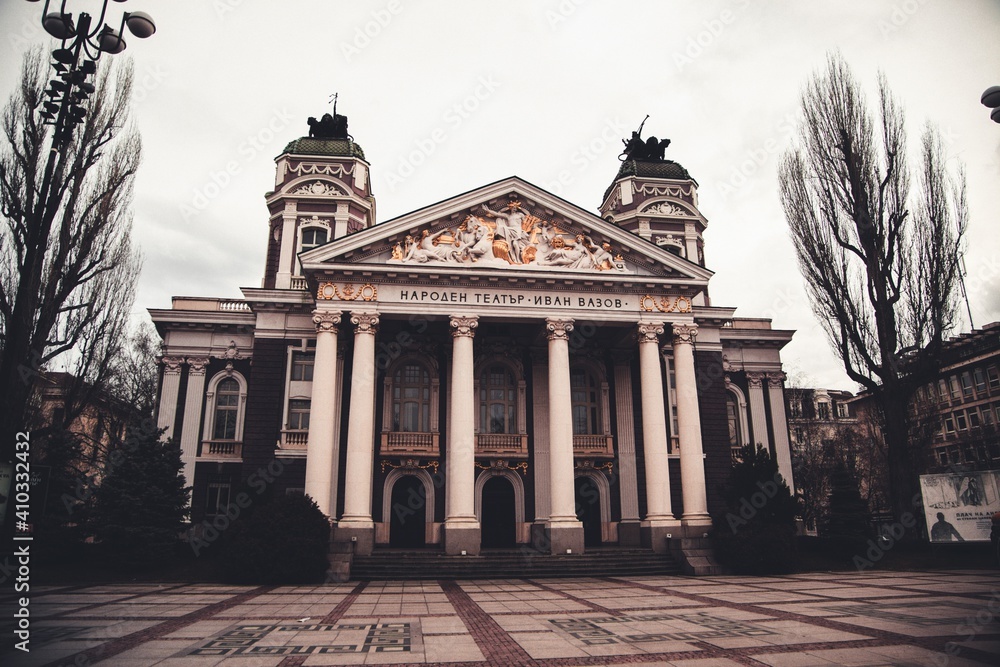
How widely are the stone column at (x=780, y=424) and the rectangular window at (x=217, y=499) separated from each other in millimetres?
27309

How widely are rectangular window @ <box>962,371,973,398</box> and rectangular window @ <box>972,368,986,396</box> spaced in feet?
2.51

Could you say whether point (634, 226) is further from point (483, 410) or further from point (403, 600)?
point (403, 600)

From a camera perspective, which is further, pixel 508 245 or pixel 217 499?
pixel 217 499

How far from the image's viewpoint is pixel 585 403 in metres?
30.8

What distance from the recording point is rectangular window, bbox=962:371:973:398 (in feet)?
179

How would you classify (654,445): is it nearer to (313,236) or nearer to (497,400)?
(497,400)

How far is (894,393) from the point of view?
86.2 ft

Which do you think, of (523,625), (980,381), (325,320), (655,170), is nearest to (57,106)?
(523,625)

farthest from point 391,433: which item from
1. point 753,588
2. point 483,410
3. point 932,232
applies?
point 932,232

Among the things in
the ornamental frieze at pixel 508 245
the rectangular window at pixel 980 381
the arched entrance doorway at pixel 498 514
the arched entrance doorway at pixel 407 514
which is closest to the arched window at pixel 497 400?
the arched entrance doorway at pixel 498 514

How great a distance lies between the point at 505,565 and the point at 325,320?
450 inches

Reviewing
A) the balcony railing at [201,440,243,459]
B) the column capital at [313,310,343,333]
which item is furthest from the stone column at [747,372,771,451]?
the balcony railing at [201,440,243,459]

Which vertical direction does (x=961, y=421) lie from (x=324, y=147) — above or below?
below

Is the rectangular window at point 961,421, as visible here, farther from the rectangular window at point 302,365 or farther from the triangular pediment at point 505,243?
the rectangular window at point 302,365
